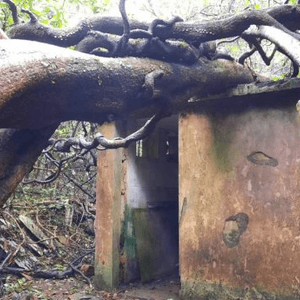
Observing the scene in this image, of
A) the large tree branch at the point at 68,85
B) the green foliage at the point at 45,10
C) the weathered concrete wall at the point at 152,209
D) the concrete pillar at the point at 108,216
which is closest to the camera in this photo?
the large tree branch at the point at 68,85

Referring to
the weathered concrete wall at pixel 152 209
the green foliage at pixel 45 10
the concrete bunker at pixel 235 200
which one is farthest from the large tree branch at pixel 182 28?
the weathered concrete wall at pixel 152 209

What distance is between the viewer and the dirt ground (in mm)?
5738

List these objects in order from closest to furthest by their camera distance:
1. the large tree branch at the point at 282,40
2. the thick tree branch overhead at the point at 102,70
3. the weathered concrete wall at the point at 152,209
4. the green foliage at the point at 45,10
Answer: the thick tree branch overhead at the point at 102,70 < the large tree branch at the point at 282,40 < the green foliage at the point at 45,10 < the weathered concrete wall at the point at 152,209

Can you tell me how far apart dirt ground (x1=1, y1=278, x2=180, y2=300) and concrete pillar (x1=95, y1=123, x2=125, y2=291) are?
9.3 inches

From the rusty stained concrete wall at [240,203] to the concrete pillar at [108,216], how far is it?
1.14m

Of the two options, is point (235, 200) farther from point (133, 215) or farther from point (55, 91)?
point (55, 91)

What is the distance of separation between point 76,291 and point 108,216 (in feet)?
3.94

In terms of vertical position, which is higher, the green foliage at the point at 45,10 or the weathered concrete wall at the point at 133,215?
the green foliage at the point at 45,10

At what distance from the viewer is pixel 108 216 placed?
20.3 feet

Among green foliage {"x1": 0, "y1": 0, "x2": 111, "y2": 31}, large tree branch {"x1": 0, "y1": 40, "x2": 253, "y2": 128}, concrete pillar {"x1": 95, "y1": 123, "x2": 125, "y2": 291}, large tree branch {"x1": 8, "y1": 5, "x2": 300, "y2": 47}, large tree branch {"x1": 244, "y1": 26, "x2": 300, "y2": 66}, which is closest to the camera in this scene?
large tree branch {"x1": 0, "y1": 40, "x2": 253, "y2": 128}

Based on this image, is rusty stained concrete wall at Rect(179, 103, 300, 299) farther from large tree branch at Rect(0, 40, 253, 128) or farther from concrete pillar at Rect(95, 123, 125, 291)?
large tree branch at Rect(0, 40, 253, 128)

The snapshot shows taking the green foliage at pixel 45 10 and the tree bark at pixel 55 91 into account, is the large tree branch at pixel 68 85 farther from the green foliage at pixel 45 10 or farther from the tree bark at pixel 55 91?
the green foliage at pixel 45 10

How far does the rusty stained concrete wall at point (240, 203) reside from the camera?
15.9 ft

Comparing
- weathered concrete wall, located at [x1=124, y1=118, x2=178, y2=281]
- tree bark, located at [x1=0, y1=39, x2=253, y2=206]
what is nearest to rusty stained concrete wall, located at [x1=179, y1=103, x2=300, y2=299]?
weathered concrete wall, located at [x1=124, y1=118, x2=178, y2=281]
